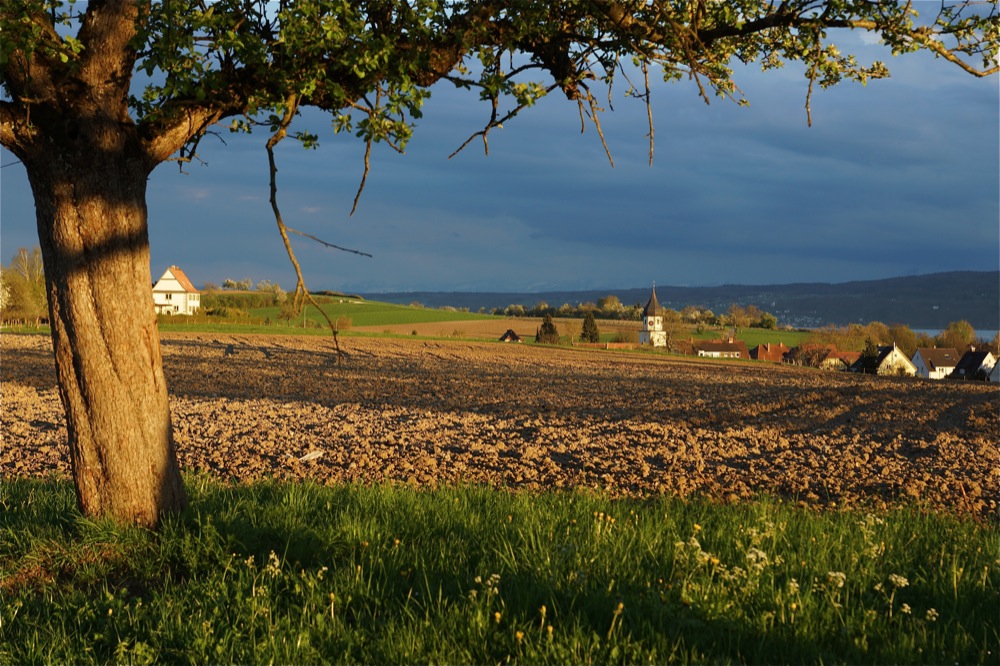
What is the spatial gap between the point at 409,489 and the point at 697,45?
4667mm

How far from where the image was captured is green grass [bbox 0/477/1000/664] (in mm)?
3861

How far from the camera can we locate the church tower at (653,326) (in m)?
52.8

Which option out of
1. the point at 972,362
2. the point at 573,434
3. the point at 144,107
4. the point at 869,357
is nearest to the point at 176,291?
the point at 869,357

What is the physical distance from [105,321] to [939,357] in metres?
54.6

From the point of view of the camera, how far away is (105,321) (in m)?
5.57

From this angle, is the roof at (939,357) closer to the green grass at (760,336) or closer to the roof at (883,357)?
the roof at (883,357)

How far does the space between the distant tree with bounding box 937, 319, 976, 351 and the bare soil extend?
34.8 metres

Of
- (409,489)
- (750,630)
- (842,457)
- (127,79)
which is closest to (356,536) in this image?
(409,489)

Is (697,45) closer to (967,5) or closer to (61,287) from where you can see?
(967,5)

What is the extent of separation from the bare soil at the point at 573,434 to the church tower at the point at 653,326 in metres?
29.2

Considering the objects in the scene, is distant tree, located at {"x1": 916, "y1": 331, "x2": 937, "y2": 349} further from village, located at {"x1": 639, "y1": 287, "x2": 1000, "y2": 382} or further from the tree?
the tree

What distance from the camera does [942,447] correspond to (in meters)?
10.6

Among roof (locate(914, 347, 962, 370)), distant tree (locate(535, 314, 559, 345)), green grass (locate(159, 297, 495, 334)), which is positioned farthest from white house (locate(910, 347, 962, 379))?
green grass (locate(159, 297, 495, 334))

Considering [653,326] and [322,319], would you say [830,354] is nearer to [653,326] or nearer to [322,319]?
[653,326]
